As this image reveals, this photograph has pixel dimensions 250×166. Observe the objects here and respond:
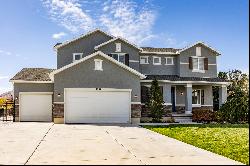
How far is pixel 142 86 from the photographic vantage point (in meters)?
30.6

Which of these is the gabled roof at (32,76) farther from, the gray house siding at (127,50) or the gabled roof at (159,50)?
the gabled roof at (159,50)

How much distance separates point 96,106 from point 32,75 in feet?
26.5

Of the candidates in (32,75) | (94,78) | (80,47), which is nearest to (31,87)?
(32,75)

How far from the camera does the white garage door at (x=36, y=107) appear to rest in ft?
95.5

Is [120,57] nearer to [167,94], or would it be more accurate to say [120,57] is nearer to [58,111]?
[167,94]

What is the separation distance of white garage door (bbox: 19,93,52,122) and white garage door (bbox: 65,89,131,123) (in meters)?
4.17

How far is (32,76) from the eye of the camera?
3078 centimetres

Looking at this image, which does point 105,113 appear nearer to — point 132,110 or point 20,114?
point 132,110

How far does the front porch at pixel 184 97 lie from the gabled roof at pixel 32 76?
859cm

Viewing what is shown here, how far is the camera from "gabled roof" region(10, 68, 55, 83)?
1162 inches

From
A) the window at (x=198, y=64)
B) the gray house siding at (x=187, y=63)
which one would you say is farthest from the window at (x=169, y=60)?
the window at (x=198, y=64)

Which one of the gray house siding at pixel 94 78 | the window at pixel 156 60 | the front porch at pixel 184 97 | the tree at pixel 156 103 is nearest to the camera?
the gray house siding at pixel 94 78

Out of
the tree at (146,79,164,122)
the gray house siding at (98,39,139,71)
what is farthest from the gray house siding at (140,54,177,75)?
the tree at (146,79,164,122)

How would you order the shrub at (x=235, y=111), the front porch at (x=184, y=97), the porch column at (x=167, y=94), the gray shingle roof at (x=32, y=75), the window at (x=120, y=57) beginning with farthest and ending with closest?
the window at (x=120, y=57), the front porch at (x=184, y=97), the porch column at (x=167, y=94), the gray shingle roof at (x=32, y=75), the shrub at (x=235, y=111)
